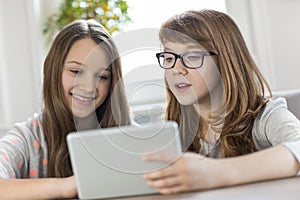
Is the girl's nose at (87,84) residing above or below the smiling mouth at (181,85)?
above

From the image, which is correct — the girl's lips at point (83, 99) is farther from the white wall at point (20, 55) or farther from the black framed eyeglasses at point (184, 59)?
the white wall at point (20, 55)

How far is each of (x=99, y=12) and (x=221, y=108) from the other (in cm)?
151

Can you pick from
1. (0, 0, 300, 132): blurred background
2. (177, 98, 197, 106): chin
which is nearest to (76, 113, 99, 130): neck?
(177, 98, 197, 106): chin

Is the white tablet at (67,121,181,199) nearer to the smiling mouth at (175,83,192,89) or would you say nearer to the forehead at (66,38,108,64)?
the smiling mouth at (175,83,192,89)

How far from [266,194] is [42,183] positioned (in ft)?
1.55

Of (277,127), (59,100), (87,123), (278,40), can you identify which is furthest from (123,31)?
(87,123)

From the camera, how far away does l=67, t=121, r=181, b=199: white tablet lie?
0.77 metres

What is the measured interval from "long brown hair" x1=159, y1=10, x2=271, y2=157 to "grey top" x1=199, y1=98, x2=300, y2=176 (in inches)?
0.9

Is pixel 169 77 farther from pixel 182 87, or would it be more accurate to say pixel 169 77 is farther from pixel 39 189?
pixel 39 189

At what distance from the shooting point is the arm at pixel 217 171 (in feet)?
2.57

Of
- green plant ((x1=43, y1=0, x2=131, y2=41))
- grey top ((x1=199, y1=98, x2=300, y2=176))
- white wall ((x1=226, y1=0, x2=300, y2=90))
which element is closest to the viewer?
grey top ((x1=199, y1=98, x2=300, y2=176))

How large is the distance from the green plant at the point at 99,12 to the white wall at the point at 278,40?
704 mm

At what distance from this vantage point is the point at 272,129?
1.15 m

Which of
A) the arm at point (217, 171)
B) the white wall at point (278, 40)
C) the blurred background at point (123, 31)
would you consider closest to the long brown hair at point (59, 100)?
the arm at point (217, 171)
